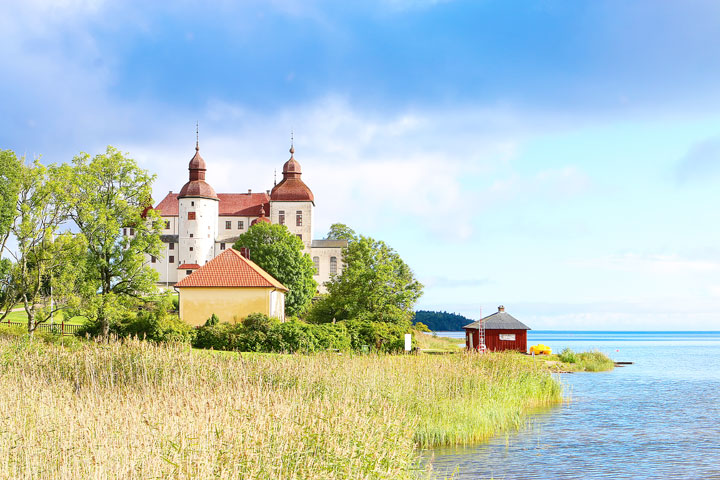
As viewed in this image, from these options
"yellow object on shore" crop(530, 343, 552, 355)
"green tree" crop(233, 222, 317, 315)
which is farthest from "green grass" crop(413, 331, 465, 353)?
"green tree" crop(233, 222, 317, 315)

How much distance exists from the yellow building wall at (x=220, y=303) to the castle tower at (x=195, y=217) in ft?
161

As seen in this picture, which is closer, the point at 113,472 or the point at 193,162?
the point at 113,472

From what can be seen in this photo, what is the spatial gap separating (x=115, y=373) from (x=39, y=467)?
27.8 ft

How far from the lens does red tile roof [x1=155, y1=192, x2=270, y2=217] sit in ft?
326

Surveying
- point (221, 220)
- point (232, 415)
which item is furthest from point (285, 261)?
point (232, 415)

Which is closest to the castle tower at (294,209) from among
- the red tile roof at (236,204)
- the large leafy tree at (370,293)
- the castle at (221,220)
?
the castle at (221,220)

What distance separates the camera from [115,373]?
672 inches

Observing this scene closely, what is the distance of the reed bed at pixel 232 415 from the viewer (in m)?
8.44

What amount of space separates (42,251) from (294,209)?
59579 millimetres

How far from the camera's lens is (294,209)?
93688mm

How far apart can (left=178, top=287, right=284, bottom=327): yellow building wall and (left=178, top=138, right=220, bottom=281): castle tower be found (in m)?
49.0

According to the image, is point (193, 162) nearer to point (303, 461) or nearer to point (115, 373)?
point (115, 373)

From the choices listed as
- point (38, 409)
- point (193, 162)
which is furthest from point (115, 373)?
point (193, 162)

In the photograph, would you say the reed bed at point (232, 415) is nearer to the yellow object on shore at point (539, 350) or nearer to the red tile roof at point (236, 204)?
the yellow object on shore at point (539, 350)
